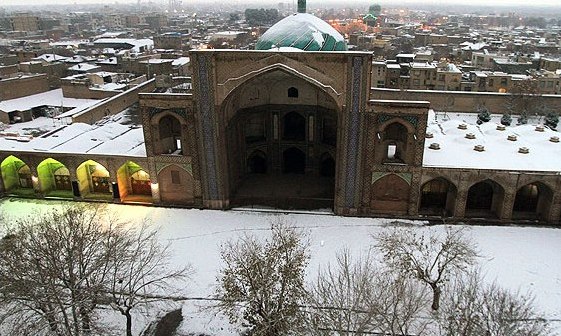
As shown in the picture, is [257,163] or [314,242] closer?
[314,242]

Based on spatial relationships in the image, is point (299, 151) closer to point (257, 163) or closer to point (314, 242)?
point (257, 163)

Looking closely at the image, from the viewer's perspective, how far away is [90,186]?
103 ft

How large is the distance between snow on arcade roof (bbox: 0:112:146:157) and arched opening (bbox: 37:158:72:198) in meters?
1.18

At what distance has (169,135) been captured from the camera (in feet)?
96.9

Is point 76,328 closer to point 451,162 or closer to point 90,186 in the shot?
point 90,186

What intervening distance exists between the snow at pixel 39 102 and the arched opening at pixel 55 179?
66.3ft

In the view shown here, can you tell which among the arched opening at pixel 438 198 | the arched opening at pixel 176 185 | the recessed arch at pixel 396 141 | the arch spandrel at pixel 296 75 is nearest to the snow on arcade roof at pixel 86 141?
the arched opening at pixel 176 185

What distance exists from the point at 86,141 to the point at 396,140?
2062 centimetres

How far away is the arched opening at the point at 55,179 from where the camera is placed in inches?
1220

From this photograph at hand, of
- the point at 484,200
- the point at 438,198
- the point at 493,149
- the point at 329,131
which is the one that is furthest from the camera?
the point at 329,131

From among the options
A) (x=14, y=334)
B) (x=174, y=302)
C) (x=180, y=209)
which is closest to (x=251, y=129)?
(x=180, y=209)

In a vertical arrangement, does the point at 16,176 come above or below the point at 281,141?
→ below

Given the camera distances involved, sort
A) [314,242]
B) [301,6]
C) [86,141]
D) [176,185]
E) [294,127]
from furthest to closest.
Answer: [301,6]
[294,127]
[86,141]
[176,185]
[314,242]

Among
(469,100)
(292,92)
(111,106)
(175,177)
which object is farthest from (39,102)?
(469,100)
